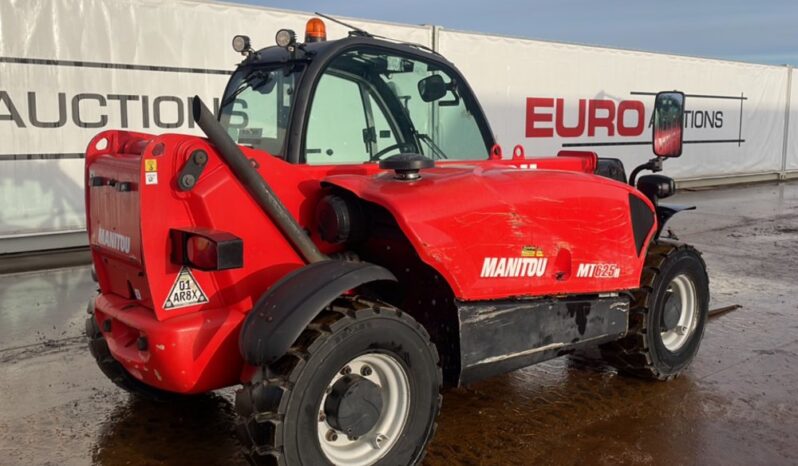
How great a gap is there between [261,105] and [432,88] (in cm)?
95

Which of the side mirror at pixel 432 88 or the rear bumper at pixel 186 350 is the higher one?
the side mirror at pixel 432 88

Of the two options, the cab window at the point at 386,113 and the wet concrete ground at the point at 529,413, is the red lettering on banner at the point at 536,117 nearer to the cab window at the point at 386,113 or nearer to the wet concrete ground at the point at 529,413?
the wet concrete ground at the point at 529,413

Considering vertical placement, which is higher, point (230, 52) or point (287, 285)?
point (230, 52)

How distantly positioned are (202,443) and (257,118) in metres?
1.69

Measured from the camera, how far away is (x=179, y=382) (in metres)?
2.90

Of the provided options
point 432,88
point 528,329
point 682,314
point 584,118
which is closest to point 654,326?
point 682,314

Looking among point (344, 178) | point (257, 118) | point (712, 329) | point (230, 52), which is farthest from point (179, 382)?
point (230, 52)

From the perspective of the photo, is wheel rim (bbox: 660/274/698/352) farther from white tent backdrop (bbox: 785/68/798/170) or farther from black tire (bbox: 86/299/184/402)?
white tent backdrop (bbox: 785/68/798/170)

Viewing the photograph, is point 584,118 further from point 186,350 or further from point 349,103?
point 186,350

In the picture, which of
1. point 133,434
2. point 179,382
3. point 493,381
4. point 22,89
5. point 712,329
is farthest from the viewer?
point 22,89

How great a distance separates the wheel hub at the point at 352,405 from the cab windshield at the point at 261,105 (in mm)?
1181

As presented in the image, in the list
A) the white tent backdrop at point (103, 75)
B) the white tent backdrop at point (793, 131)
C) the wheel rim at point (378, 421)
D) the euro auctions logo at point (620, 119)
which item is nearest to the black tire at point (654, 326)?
the wheel rim at point (378, 421)

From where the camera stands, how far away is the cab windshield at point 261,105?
3.57 m

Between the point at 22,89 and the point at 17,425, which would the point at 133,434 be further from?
the point at 22,89
